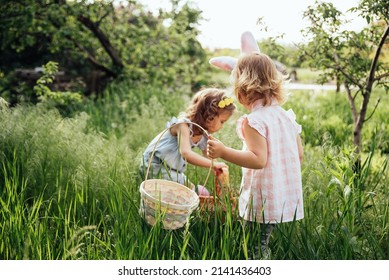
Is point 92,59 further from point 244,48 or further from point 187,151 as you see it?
point 244,48

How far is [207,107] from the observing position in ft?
10.8

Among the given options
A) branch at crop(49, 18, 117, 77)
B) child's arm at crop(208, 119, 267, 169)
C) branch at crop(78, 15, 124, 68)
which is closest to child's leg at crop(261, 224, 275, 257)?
child's arm at crop(208, 119, 267, 169)

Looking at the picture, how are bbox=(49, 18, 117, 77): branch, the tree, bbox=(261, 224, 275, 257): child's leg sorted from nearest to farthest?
1. bbox=(261, 224, 275, 257): child's leg
2. the tree
3. bbox=(49, 18, 117, 77): branch

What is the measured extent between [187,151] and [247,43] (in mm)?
689

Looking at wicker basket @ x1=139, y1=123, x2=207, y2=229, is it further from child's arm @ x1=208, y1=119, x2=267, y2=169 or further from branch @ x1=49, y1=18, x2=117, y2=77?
branch @ x1=49, y1=18, x2=117, y2=77

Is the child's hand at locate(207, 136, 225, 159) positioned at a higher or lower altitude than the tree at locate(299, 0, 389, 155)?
lower

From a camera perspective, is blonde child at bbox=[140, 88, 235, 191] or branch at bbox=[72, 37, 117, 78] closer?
blonde child at bbox=[140, 88, 235, 191]

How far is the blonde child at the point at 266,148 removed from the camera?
264 centimetres

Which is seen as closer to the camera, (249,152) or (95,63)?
(249,152)

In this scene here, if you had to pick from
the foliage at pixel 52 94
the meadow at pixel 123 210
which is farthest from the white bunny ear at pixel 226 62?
the foliage at pixel 52 94

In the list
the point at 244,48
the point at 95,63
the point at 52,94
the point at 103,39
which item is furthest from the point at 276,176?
the point at 95,63

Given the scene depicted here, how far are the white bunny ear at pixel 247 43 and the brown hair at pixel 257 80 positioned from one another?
21 centimetres

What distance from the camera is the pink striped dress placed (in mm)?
2668
